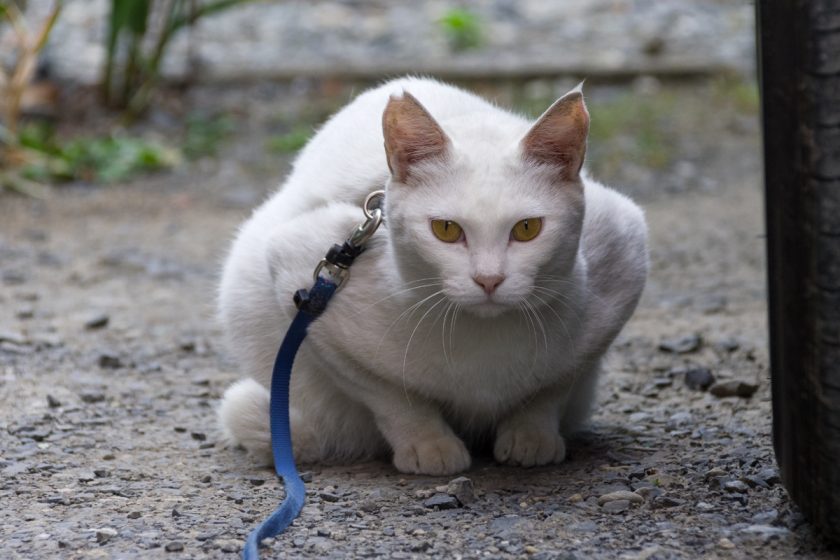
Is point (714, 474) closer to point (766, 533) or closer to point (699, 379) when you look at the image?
point (766, 533)

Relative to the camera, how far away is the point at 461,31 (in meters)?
8.62

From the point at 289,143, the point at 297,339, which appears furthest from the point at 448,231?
the point at 289,143

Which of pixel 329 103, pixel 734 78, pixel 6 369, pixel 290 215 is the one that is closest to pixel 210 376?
pixel 6 369

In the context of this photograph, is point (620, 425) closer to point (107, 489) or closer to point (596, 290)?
point (596, 290)

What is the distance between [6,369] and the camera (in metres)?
3.47

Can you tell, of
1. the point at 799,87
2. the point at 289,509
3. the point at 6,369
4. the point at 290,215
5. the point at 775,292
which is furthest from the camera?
the point at 6,369

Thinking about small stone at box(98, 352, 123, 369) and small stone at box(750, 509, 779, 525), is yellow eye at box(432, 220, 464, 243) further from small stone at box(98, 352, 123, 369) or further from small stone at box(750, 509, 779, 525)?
small stone at box(98, 352, 123, 369)

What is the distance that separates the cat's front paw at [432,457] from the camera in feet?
8.40

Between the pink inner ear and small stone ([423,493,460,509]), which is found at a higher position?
the pink inner ear

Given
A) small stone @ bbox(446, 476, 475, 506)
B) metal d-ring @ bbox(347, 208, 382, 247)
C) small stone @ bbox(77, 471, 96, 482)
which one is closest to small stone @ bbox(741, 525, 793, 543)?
small stone @ bbox(446, 476, 475, 506)

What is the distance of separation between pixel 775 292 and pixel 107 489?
1.43 m

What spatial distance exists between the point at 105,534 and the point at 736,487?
1.22 metres

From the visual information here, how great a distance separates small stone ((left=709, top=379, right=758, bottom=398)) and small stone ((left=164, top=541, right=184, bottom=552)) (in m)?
1.61

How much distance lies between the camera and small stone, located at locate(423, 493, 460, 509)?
234 centimetres
